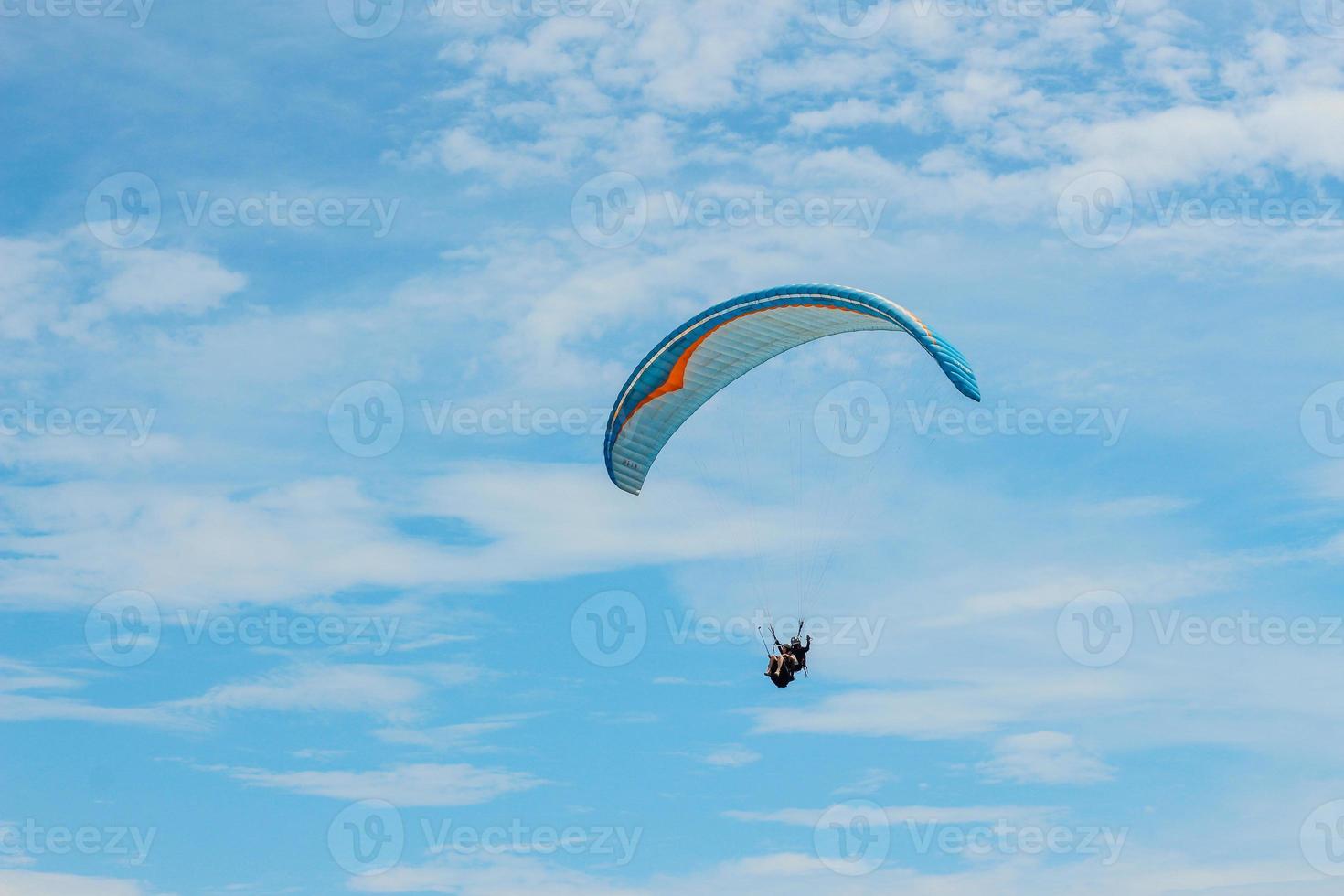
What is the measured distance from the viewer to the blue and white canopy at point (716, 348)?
48.6 metres

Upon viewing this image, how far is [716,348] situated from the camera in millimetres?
52594

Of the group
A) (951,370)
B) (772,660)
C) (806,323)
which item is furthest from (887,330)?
(772,660)

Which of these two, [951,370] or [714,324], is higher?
[714,324]

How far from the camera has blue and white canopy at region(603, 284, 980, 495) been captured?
48.6m

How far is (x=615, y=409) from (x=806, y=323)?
5872 millimetres

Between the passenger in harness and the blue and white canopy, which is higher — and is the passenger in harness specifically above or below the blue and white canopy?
below

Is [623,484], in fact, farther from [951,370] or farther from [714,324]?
[951,370]

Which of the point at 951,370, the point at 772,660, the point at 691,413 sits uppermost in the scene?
the point at 691,413

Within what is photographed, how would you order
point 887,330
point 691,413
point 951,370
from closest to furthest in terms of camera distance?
point 951,370
point 887,330
point 691,413

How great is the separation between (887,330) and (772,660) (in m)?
9.00

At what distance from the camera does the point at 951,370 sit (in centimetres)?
4522

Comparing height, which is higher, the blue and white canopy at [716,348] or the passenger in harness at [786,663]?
the blue and white canopy at [716,348]

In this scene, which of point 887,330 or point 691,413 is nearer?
point 887,330

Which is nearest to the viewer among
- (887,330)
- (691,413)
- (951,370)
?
(951,370)
